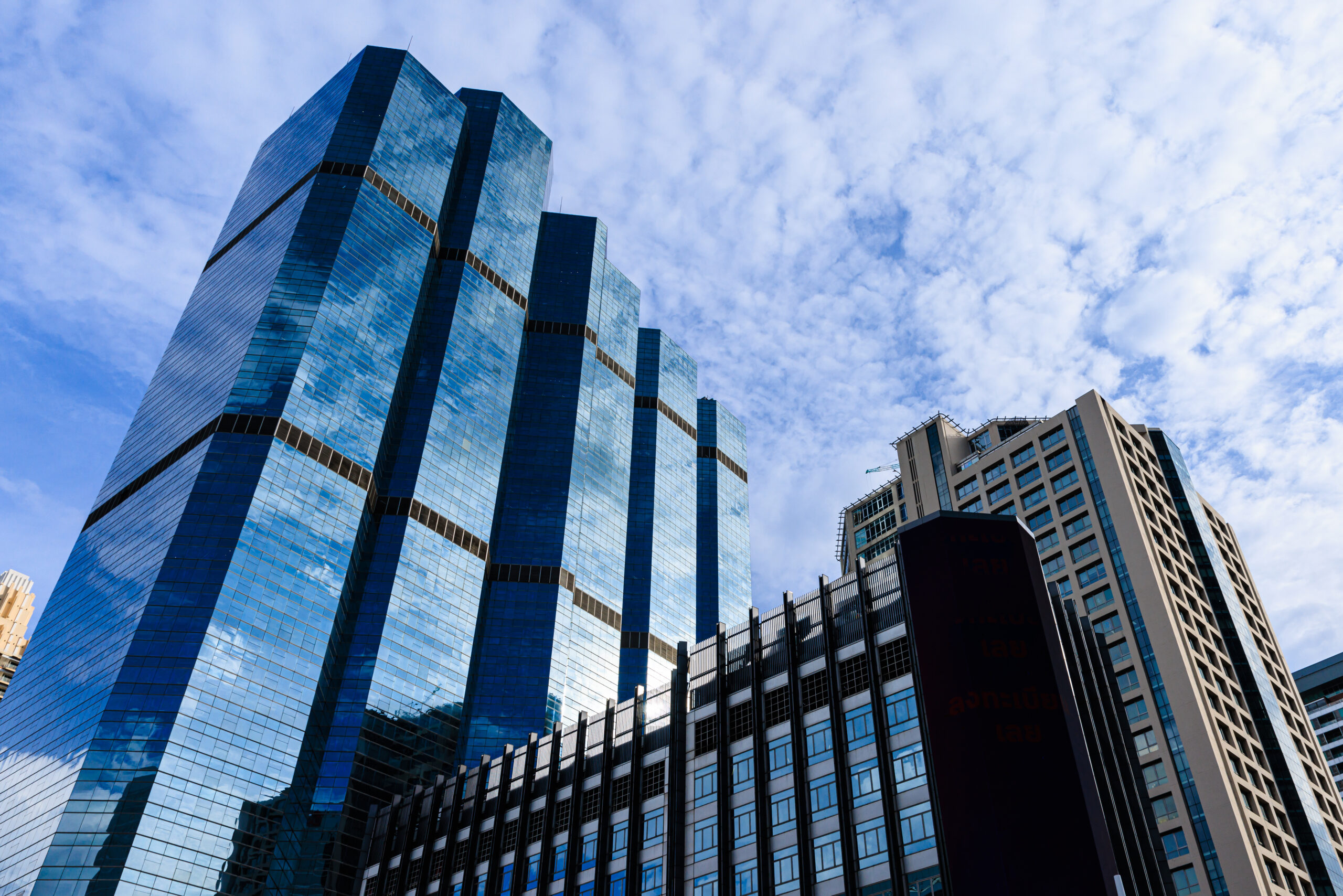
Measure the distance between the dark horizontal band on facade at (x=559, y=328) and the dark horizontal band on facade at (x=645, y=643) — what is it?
56717 mm

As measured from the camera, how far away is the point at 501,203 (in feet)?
618

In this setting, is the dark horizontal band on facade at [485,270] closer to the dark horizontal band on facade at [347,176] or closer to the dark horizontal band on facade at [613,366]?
the dark horizontal band on facade at [347,176]

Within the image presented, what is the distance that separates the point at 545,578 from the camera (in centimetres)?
15338

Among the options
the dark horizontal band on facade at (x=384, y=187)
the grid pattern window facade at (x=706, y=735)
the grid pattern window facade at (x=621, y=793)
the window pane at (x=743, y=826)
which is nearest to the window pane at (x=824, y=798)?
the window pane at (x=743, y=826)

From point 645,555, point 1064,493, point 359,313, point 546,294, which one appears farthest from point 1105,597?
point 546,294

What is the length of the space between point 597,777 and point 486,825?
14888 mm

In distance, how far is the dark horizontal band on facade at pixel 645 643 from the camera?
17200 cm

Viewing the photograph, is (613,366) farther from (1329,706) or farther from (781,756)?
(1329,706)

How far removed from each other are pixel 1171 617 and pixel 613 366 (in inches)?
4737

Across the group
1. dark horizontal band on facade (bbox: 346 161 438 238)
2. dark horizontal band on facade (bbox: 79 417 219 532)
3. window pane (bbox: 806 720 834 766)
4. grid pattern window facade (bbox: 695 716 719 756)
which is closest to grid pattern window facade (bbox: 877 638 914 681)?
window pane (bbox: 806 720 834 766)

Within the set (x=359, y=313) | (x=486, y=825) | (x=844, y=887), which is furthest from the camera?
(x=359, y=313)

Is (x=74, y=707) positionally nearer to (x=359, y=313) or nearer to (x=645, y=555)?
(x=359, y=313)

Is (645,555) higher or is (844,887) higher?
(645,555)

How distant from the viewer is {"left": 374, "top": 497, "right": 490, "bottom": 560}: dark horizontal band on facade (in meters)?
140
